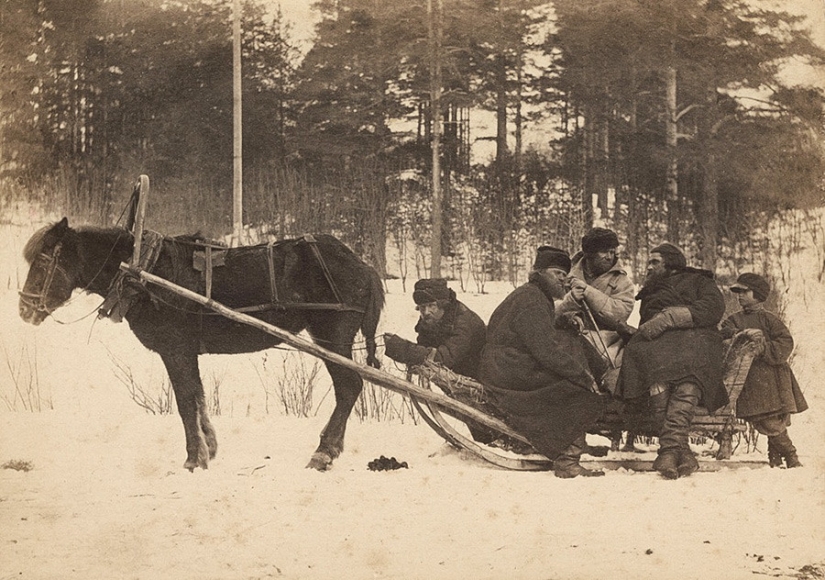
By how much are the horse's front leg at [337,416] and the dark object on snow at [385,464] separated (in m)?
0.22

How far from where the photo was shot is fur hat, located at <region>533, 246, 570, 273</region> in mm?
5266

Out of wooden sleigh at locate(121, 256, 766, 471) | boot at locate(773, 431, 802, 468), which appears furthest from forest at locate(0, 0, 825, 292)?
boot at locate(773, 431, 802, 468)

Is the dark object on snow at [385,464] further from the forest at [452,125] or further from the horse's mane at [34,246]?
the horse's mane at [34,246]

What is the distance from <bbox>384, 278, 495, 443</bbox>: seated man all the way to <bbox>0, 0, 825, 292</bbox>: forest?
0.28m

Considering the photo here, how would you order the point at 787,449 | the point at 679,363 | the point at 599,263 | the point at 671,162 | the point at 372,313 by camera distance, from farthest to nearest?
the point at 671,162 → the point at 372,313 → the point at 599,263 → the point at 787,449 → the point at 679,363

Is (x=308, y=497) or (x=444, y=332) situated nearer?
(x=308, y=497)

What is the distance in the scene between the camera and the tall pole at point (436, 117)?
5.50m

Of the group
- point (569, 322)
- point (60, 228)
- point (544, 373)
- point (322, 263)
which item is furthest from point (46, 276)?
point (569, 322)

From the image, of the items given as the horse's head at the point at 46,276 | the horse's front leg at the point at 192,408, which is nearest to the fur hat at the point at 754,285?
the horse's front leg at the point at 192,408

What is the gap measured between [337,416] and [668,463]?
189 centimetres

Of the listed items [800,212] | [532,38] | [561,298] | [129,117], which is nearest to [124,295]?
[129,117]

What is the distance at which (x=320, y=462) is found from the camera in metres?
5.23

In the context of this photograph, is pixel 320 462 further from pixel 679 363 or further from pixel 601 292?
pixel 679 363

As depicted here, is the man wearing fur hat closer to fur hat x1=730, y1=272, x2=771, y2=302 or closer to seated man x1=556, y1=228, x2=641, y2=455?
seated man x1=556, y1=228, x2=641, y2=455
